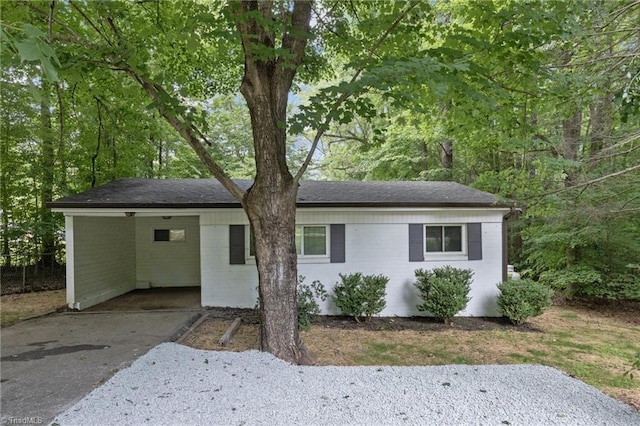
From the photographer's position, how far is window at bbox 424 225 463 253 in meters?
8.06

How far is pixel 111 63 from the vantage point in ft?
15.0

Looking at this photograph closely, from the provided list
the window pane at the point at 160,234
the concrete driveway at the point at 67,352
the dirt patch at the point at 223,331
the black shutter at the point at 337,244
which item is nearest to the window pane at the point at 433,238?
the black shutter at the point at 337,244

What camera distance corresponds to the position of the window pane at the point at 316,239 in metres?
7.86

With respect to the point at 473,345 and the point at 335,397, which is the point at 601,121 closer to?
the point at 473,345

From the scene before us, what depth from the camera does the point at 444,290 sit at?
724 cm

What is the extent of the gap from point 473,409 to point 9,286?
1178 centimetres

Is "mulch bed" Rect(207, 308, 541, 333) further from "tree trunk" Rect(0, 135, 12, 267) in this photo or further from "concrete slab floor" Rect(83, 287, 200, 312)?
"tree trunk" Rect(0, 135, 12, 267)

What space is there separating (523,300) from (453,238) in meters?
1.97

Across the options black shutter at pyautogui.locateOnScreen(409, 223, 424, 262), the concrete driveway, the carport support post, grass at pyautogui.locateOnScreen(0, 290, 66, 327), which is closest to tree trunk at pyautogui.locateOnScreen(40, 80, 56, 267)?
grass at pyautogui.locateOnScreen(0, 290, 66, 327)

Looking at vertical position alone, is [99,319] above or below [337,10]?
below

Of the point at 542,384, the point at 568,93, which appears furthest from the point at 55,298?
the point at 568,93

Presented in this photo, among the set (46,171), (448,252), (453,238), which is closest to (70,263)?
(46,171)

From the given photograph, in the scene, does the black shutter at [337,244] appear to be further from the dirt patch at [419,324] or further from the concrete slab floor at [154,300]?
the concrete slab floor at [154,300]

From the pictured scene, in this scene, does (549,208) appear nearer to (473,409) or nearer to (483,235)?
(483,235)
